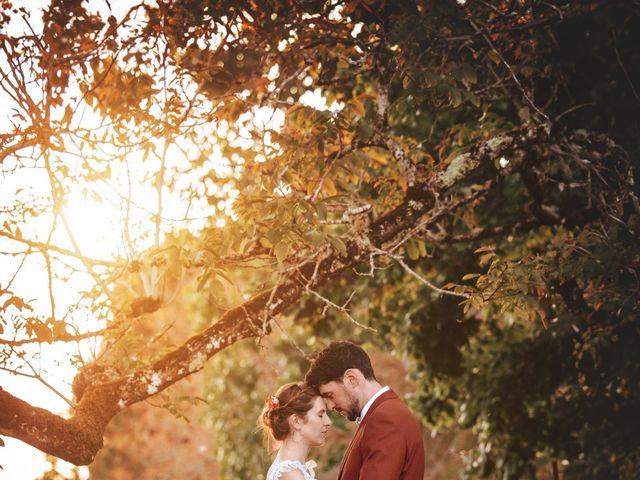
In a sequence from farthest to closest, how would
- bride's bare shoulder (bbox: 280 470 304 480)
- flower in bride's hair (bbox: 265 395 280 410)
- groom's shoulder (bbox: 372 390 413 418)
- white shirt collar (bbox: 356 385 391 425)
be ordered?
flower in bride's hair (bbox: 265 395 280 410)
bride's bare shoulder (bbox: 280 470 304 480)
white shirt collar (bbox: 356 385 391 425)
groom's shoulder (bbox: 372 390 413 418)

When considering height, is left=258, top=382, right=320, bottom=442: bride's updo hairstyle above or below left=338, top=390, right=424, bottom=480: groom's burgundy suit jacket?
above

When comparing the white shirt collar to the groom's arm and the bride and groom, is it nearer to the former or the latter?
the bride and groom

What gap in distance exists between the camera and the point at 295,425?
5539mm

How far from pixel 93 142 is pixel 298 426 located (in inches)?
104

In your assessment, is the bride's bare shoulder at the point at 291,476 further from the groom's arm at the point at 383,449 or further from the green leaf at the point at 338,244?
the green leaf at the point at 338,244

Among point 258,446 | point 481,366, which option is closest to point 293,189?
point 481,366

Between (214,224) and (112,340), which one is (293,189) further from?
(112,340)

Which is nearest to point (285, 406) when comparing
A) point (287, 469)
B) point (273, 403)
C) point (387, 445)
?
point (273, 403)

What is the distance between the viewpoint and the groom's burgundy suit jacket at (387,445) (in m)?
4.34

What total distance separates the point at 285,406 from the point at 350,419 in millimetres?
754

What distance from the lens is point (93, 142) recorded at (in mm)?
5945

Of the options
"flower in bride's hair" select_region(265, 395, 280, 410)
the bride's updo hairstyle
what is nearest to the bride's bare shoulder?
the bride's updo hairstyle

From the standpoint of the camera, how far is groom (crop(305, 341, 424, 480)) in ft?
Result: 14.3

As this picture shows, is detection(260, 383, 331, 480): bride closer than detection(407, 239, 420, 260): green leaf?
Yes
